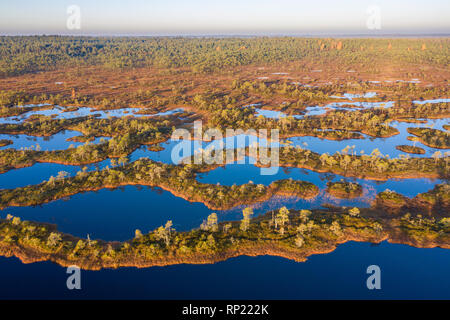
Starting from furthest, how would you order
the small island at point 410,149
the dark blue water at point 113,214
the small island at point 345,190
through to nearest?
the small island at point 410,149
the small island at point 345,190
the dark blue water at point 113,214

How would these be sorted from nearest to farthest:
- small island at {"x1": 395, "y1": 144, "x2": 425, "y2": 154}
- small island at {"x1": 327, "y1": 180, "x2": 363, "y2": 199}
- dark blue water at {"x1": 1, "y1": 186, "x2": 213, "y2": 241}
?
dark blue water at {"x1": 1, "y1": 186, "x2": 213, "y2": 241} < small island at {"x1": 327, "y1": 180, "x2": 363, "y2": 199} < small island at {"x1": 395, "y1": 144, "x2": 425, "y2": 154}

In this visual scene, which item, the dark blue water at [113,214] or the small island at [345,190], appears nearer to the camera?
the dark blue water at [113,214]

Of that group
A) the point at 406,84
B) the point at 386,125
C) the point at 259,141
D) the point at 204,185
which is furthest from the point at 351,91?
the point at 204,185

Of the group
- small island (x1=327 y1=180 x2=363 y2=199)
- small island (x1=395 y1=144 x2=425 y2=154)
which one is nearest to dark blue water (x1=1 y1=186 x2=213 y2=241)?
small island (x1=327 y1=180 x2=363 y2=199)

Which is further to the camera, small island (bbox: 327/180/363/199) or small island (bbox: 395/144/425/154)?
small island (bbox: 395/144/425/154)

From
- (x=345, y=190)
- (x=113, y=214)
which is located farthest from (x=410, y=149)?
(x=113, y=214)

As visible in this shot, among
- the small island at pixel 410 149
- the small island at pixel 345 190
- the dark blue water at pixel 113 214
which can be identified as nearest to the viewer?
the dark blue water at pixel 113 214

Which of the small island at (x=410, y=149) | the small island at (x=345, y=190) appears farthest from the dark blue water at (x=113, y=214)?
the small island at (x=410, y=149)

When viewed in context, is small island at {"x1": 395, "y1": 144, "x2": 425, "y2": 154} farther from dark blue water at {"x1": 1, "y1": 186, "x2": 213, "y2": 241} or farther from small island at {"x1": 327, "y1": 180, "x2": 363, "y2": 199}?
dark blue water at {"x1": 1, "y1": 186, "x2": 213, "y2": 241}

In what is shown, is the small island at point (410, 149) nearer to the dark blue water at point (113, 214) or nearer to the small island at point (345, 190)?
the small island at point (345, 190)

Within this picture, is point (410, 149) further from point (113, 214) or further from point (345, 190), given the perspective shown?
point (113, 214)

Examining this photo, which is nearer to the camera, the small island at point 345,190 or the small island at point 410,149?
the small island at point 345,190

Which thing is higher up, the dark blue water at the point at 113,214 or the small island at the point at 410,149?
the small island at the point at 410,149
